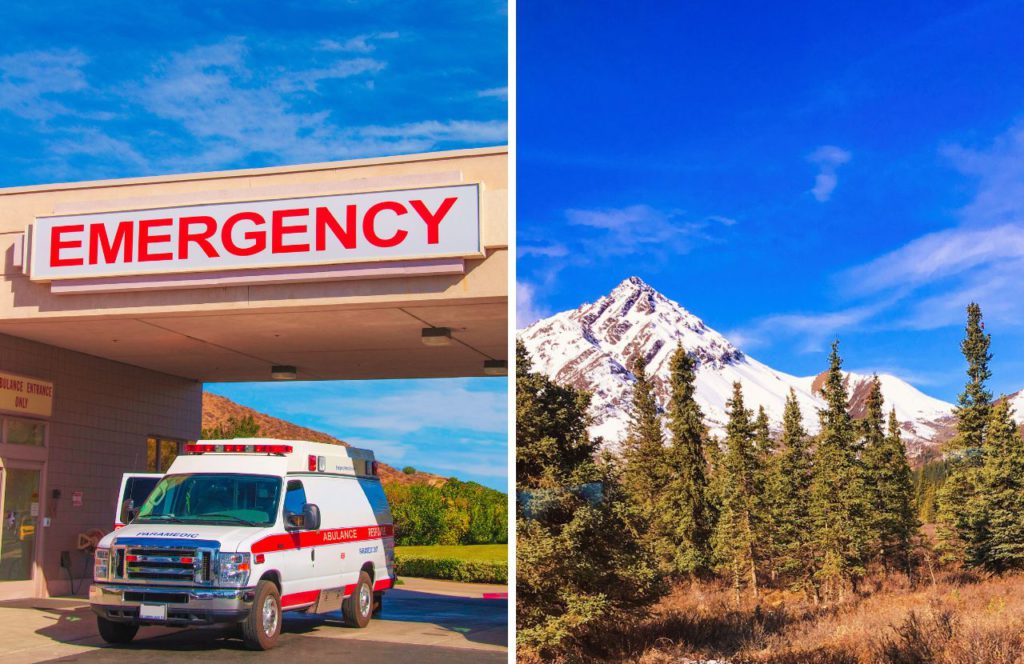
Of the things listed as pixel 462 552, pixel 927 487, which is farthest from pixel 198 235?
pixel 462 552

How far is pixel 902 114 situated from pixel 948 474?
386 centimetres

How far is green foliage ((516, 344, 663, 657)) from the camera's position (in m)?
11.1

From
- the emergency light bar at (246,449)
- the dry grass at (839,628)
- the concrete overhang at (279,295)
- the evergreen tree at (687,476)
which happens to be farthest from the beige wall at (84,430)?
the evergreen tree at (687,476)

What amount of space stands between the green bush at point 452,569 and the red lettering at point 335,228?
13.9 meters

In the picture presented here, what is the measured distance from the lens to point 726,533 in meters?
11.1

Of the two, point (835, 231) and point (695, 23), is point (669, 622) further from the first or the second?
point (695, 23)

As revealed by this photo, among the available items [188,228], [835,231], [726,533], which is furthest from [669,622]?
[188,228]

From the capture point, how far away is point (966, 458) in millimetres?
10406

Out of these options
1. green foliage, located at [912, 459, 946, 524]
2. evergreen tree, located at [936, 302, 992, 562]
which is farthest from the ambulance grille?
evergreen tree, located at [936, 302, 992, 562]

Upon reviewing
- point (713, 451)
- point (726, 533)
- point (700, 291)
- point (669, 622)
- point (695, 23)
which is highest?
point (695, 23)

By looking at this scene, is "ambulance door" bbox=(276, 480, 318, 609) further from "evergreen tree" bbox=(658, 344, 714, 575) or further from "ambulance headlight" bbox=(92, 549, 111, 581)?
"evergreen tree" bbox=(658, 344, 714, 575)

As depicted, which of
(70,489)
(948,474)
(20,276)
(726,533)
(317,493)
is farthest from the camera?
(70,489)

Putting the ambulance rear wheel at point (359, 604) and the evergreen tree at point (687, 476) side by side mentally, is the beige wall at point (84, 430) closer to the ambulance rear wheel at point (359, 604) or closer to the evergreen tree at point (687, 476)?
the ambulance rear wheel at point (359, 604)

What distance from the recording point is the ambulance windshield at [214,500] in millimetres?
13273
